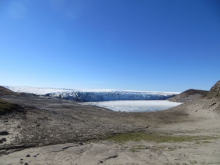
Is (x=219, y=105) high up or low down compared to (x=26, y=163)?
up

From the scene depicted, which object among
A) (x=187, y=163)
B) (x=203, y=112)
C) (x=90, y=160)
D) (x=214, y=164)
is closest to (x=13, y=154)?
(x=90, y=160)

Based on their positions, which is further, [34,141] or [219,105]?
[219,105]

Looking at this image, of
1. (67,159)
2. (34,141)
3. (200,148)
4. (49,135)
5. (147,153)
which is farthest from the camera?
(49,135)

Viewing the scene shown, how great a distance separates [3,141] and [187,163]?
9054 mm

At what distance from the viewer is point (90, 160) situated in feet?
25.4

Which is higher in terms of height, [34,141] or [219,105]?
[219,105]

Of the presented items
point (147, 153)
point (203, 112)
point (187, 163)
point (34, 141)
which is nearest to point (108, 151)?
point (147, 153)

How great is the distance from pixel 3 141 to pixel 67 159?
418 centimetres

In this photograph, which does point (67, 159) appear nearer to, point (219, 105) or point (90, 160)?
point (90, 160)

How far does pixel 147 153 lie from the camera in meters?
8.67

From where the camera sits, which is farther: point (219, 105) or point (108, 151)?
point (219, 105)

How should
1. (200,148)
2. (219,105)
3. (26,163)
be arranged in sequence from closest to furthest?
(26,163)
(200,148)
(219,105)

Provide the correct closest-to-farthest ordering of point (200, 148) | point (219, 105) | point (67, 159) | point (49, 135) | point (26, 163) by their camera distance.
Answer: point (26, 163) → point (67, 159) → point (200, 148) → point (49, 135) → point (219, 105)

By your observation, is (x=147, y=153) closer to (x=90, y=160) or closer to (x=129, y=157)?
(x=129, y=157)
